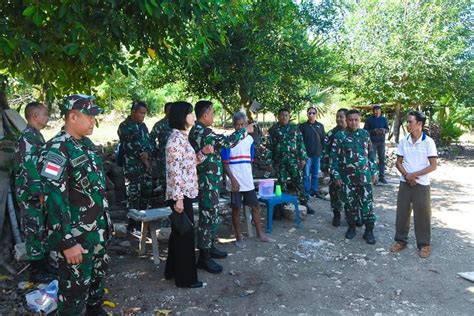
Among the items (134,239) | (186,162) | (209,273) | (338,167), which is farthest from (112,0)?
(338,167)

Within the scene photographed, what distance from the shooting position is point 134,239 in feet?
19.5

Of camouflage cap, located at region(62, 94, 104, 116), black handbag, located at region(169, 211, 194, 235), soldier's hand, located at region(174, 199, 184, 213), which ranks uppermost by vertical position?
camouflage cap, located at region(62, 94, 104, 116)

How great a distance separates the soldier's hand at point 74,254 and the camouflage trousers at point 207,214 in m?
1.95

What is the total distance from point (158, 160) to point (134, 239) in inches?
58.1

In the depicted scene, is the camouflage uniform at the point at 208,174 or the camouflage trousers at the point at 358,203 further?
the camouflage trousers at the point at 358,203

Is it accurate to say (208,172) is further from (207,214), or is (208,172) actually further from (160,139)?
(160,139)

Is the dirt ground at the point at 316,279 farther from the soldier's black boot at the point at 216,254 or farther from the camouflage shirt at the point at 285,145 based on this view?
the camouflage shirt at the point at 285,145

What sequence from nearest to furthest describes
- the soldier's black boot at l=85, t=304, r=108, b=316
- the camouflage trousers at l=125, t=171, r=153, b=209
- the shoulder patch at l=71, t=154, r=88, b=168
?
the shoulder patch at l=71, t=154, r=88, b=168 → the soldier's black boot at l=85, t=304, r=108, b=316 → the camouflage trousers at l=125, t=171, r=153, b=209

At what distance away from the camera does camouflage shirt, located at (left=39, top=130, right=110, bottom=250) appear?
2828 millimetres

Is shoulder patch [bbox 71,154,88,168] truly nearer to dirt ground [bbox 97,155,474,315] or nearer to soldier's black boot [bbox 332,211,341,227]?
dirt ground [bbox 97,155,474,315]

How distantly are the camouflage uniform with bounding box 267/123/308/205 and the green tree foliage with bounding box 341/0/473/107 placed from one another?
6.78m

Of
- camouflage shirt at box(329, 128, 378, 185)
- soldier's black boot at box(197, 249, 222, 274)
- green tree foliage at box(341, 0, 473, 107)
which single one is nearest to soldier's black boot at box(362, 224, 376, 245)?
camouflage shirt at box(329, 128, 378, 185)

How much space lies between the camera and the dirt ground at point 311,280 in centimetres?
396

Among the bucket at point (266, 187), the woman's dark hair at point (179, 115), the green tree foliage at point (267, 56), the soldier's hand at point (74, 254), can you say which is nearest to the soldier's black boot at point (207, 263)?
the woman's dark hair at point (179, 115)
